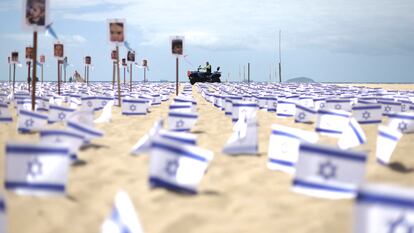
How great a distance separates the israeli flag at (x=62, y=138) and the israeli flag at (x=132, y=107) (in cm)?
668

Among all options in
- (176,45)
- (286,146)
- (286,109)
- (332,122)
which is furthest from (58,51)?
(286,146)

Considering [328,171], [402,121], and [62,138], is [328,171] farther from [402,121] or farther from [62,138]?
[402,121]

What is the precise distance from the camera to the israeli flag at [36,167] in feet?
13.8

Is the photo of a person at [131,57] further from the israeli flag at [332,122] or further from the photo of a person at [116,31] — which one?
the israeli flag at [332,122]

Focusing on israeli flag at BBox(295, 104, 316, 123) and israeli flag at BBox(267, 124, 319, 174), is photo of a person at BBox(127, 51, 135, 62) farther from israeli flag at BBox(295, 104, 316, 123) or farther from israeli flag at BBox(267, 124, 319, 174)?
israeli flag at BBox(267, 124, 319, 174)

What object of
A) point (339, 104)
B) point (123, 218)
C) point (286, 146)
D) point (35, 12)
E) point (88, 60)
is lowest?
point (123, 218)

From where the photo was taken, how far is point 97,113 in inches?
524

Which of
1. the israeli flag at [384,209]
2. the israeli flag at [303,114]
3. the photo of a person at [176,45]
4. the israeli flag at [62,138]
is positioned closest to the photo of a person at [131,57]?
the photo of a person at [176,45]

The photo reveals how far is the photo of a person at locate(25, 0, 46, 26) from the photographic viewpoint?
9891mm

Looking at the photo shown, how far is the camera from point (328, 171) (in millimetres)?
4211

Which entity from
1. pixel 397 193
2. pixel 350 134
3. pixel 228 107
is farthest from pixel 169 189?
pixel 228 107

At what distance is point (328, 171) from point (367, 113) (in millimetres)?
6389

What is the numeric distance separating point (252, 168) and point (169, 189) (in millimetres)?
1447

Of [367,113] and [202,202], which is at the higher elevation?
[367,113]
